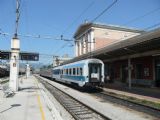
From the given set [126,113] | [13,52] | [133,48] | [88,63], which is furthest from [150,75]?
[126,113]

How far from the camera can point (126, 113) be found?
43.6ft

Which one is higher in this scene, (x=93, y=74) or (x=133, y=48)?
(x=133, y=48)

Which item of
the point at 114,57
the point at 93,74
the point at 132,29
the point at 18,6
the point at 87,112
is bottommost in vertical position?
the point at 87,112

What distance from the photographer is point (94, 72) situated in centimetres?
2542

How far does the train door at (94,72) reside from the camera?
25031 mm

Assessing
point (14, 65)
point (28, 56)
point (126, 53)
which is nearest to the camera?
point (14, 65)

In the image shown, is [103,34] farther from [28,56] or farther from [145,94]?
[145,94]

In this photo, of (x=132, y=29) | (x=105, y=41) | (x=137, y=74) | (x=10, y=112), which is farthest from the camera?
(x=132, y=29)

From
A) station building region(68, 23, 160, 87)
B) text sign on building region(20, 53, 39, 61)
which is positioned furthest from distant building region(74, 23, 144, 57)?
text sign on building region(20, 53, 39, 61)

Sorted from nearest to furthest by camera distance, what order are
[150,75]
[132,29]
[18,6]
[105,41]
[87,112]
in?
[87,112] → [18,6] → [150,75] → [105,41] → [132,29]

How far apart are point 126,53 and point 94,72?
5027 millimetres

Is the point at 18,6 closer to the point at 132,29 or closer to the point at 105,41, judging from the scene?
the point at 105,41

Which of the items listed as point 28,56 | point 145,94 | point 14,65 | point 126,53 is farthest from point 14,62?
point 145,94

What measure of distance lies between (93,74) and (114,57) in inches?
354
